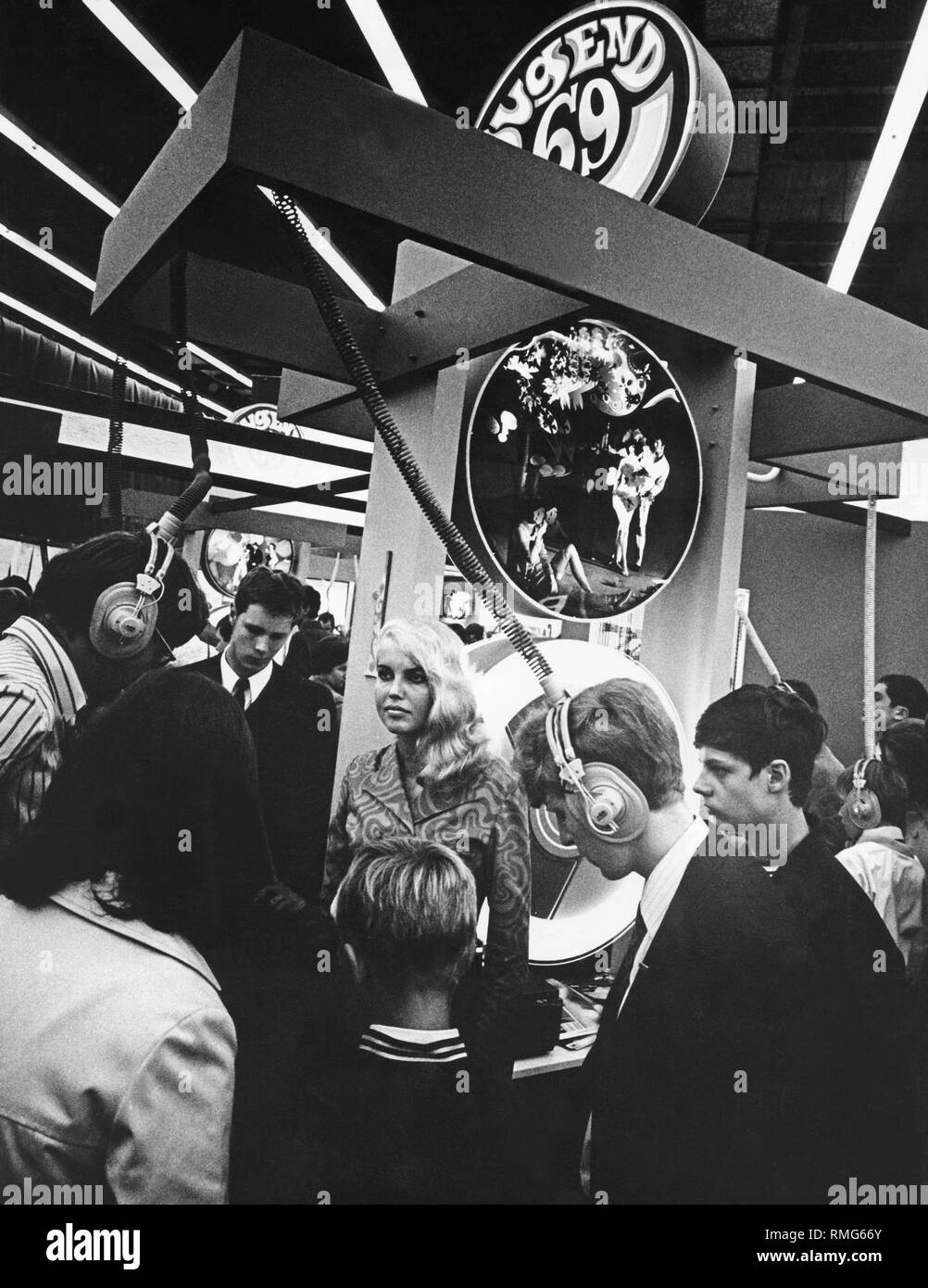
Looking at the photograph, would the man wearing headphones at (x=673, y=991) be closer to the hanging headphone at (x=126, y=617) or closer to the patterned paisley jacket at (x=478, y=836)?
the patterned paisley jacket at (x=478, y=836)

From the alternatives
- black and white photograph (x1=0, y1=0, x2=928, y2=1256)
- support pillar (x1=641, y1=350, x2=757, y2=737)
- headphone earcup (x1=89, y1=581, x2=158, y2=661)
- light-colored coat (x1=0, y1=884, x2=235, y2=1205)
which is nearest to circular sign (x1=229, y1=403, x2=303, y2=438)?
black and white photograph (x1=0, y1=0, x2=928, y2=1256)

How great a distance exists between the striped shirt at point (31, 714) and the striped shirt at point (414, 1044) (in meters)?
0.70

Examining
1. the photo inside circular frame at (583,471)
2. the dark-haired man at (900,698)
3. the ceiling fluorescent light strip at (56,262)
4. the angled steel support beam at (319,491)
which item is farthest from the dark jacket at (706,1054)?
the ceiling fluorescent light strip at (56,262)

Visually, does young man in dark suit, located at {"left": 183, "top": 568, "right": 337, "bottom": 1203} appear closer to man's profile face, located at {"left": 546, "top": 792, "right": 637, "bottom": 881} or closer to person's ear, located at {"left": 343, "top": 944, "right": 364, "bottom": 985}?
person's ear, located at {"left": 343, "top": 944, "right": 364, "bottom": 985}

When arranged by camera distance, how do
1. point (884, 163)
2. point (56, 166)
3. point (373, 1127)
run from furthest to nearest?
point (884, 163), point (56, 166), point (373, 1127)

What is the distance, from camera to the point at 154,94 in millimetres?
1969

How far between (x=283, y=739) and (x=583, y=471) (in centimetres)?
78

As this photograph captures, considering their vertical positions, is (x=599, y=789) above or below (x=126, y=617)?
below

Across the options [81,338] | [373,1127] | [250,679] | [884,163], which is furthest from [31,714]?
[884,163]

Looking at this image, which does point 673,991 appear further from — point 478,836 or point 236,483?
point 236,483

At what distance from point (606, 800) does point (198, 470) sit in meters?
0.97

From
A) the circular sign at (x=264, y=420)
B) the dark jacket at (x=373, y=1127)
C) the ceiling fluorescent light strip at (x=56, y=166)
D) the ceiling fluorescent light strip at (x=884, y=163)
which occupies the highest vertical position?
the ceiling fluorescent light strip at (x=884, y=163)

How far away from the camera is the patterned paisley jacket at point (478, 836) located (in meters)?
1.70

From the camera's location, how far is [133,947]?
64.0 inches
